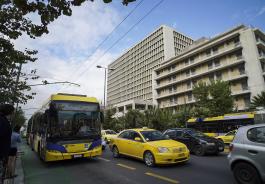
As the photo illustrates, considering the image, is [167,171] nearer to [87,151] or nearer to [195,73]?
[87,151]

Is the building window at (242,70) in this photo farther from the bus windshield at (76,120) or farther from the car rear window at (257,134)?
the car rear window at (257,134)

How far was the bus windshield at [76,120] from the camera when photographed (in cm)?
A: 934

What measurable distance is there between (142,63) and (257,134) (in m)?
105

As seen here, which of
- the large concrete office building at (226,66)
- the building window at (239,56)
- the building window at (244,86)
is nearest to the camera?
the large concrete office building at (226,66)

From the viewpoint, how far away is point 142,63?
109m

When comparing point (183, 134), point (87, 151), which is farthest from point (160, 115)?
point (87, 151)

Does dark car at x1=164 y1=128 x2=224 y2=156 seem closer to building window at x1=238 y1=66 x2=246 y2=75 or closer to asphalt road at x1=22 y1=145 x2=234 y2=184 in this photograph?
asphalt road at x1=22 y1=145 x2=234 y2=184

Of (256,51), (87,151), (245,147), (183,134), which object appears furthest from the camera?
(256,51)

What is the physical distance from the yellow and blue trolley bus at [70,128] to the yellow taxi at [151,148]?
54.5 inches

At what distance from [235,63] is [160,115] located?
1806cm

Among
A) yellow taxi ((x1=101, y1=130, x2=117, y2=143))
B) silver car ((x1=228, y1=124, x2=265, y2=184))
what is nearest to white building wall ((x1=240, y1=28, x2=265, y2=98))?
yellow taxi ((x1=101, y1=130, x2=117, y2=143))

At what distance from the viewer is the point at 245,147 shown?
564 cm

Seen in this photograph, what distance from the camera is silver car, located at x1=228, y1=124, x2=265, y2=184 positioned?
5246mm

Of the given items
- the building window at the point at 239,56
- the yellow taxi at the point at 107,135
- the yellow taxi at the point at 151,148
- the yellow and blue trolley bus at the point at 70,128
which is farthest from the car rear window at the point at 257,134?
the building window at the point at 239,56
